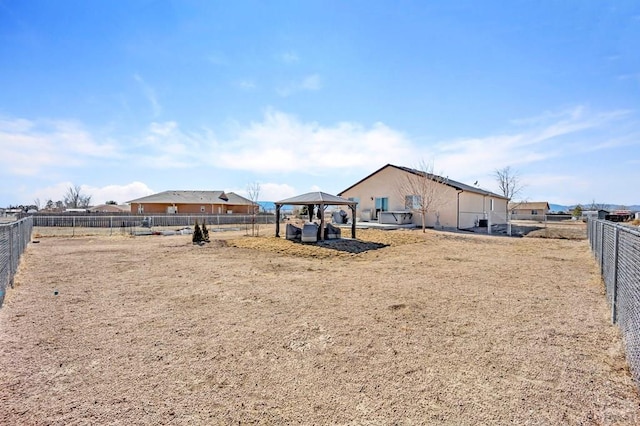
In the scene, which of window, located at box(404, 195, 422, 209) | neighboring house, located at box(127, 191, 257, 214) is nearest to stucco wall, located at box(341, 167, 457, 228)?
window, located at box(404, 195, 422, 209)

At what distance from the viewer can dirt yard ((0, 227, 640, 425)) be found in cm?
261

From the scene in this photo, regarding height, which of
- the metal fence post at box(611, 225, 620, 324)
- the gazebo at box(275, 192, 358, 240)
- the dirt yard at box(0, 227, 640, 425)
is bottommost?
the dirt yard at box(0, 227, 640, 425)

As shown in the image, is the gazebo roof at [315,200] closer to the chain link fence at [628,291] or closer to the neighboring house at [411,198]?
the neighboring house at [411,198]

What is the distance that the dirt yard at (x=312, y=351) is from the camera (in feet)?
8.55

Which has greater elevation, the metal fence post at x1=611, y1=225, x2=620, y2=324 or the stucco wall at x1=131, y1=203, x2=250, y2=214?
the stucco wall at x1=131, y1=203, x2=250, y2=214

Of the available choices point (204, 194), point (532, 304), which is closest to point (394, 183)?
point (532, 304)

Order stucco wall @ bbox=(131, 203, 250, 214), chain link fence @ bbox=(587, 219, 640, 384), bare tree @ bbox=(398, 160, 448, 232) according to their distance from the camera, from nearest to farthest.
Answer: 1. chain link fence @ bbox=(587, 219, 640, 384)
2. bare tree @ bbox=(398, 160, 448, 232)
3. stucco wall @ bbox=(131, 203, 250, 214)

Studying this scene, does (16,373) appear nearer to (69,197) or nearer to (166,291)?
(166,291)

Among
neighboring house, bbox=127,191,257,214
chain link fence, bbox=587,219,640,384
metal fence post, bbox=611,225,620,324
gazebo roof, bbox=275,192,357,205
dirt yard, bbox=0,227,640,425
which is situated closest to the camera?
dirt yard, bbox=0,227,640,425

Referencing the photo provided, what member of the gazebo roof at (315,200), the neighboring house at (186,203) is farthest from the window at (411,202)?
the neighboring house at (186,203)

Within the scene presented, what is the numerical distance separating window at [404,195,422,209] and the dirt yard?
16.7 meters

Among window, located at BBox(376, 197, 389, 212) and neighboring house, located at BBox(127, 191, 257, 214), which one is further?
neighboring house, located at BBox(127, 191, 257, 214)

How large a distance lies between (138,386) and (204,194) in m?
44.4

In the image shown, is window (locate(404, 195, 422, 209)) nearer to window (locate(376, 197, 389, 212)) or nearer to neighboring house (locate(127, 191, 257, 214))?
window (locate(376, 197, 389, 212))
